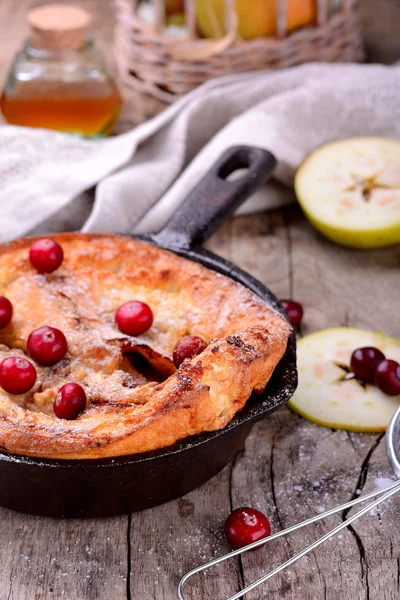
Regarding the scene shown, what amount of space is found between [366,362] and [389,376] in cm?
9

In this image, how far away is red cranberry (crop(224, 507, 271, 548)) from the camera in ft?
5.70

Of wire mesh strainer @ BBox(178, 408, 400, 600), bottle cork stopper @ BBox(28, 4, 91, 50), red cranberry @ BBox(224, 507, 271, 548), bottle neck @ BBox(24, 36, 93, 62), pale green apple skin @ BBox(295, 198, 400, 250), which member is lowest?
pale green apple skin @ BBox(295, 198, 400, 250)

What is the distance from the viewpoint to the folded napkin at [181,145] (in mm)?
2783

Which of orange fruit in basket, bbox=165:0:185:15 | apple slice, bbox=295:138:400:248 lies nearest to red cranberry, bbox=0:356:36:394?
apple slice, bbox=295:138:400:248

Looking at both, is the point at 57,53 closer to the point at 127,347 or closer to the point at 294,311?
the point at 294,311

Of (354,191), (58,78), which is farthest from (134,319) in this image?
(58,78)

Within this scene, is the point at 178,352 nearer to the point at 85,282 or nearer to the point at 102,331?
the point at 102,331

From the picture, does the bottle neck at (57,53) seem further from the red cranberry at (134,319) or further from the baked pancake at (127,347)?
the red cranberry at (134,319)

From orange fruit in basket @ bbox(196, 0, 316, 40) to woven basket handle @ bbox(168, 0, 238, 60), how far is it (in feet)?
0.07

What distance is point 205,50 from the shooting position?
3.32m

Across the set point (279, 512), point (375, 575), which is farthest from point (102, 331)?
point (375, 575)

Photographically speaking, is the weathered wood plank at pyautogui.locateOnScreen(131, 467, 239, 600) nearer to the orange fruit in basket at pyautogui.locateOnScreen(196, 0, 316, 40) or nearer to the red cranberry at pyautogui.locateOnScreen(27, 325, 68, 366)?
the red cranberry at pyautogui.locateOnScreen(27, 325, 68, 366)

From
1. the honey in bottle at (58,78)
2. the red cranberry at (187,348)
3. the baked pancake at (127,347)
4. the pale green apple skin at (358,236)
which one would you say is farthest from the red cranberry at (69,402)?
the honey in bottle at (58,78)

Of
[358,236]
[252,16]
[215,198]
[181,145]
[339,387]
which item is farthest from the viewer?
[252,16]
